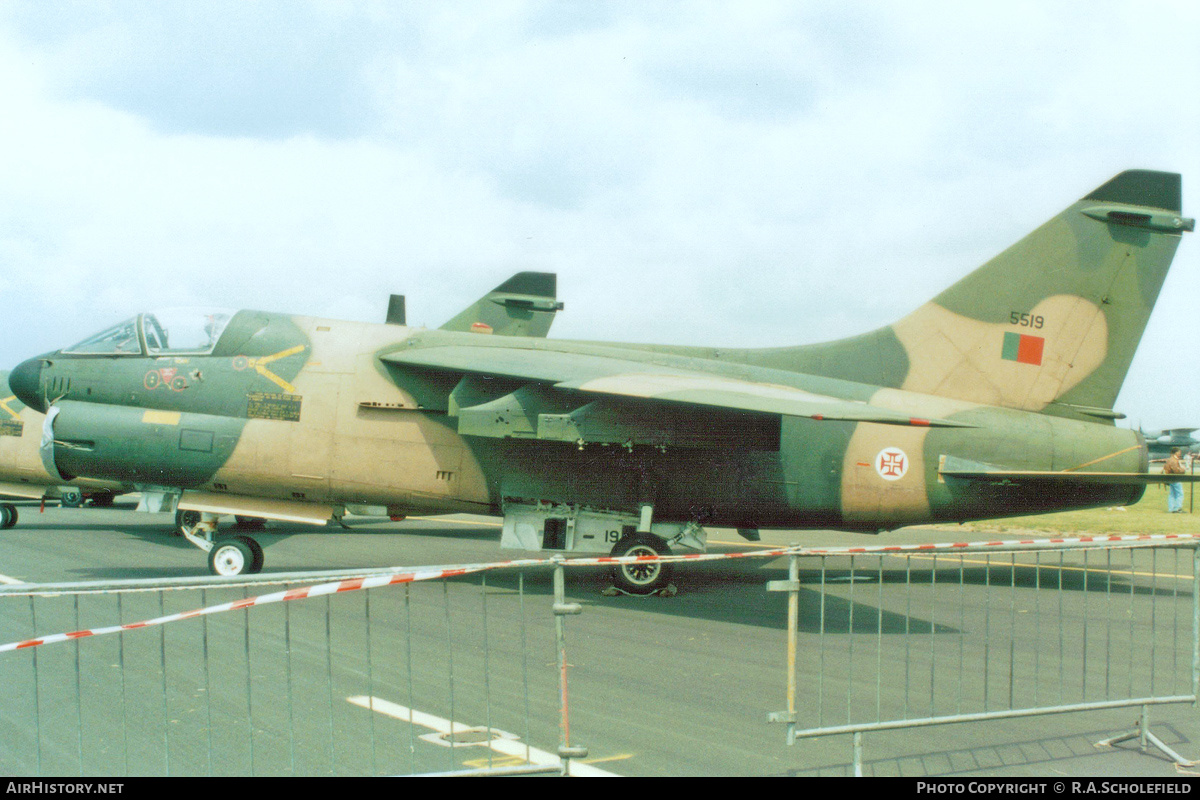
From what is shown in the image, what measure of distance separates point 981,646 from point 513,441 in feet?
18.7

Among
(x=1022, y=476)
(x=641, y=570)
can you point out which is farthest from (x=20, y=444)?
(x=1022, y=476)

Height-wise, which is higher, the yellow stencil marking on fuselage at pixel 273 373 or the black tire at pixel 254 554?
the yellow stencil marking on fuselage at pixel 273 373

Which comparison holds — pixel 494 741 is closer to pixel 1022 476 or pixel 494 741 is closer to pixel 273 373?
pixel 273 373

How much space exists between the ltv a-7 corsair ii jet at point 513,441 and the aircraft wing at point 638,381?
0.26ft

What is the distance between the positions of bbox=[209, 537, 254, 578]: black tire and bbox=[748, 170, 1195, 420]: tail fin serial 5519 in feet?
24.6

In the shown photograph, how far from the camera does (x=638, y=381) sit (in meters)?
9.79

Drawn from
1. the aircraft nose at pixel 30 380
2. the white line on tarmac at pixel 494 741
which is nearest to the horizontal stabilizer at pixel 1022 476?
the white line on tarmac at pixel 494 741

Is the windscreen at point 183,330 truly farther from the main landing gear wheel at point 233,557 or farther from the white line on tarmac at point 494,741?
the white line on tarmac at point 494,741

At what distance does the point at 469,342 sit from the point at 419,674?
5.65 m

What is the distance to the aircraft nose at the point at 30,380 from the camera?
11422 mm

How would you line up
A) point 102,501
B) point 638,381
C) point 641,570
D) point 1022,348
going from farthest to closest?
1. point 102,501
2. point 1022,348
3. point 641,570
4. point 638,381

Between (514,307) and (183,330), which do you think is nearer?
(183,330)

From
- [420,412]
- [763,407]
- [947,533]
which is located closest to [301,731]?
[763,407]

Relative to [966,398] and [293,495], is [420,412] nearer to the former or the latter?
[293,495]
